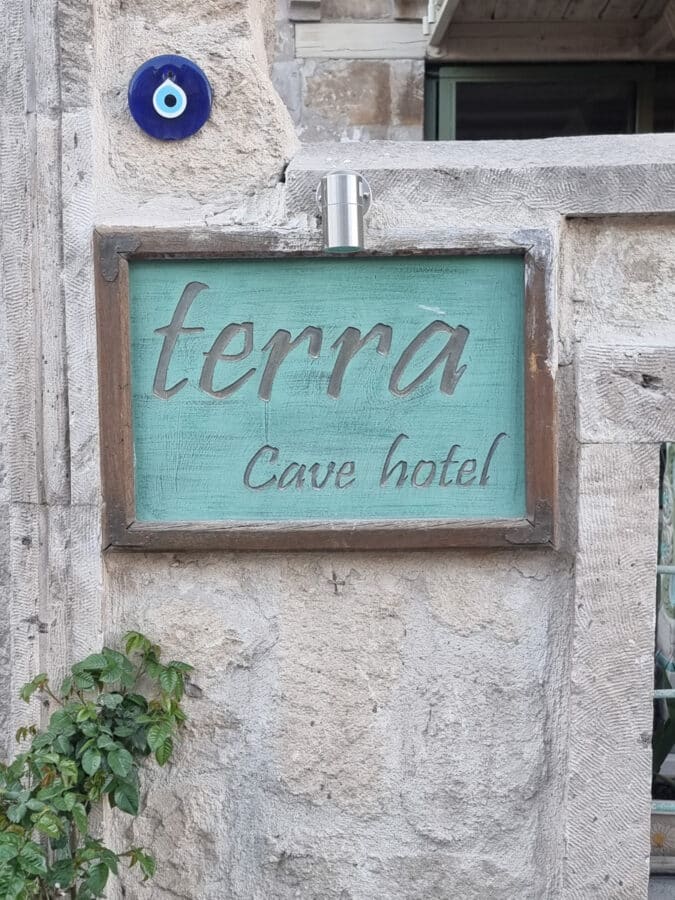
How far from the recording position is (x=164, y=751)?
1862 millimetres

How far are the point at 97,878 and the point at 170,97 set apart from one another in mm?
1641

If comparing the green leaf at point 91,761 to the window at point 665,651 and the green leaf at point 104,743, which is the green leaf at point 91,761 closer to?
the green leaf at point 104,743

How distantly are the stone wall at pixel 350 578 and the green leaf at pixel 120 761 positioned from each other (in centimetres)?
20

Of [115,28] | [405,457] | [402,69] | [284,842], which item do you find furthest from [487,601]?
[402,69]

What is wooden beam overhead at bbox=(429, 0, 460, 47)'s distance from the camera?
3.87 m

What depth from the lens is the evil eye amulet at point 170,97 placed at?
193 cm

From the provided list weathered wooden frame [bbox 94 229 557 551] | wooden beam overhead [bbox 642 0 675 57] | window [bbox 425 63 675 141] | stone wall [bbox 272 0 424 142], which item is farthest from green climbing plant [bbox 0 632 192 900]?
wooden beam overhead [bbox 642 0 675 57]

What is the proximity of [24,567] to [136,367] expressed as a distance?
0.51 m

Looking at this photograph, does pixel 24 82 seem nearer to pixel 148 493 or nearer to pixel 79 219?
pixel 79 219

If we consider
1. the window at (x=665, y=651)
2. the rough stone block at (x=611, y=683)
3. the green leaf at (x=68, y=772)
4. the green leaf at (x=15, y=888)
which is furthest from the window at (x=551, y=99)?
the green leaf at (x=15, y=888)

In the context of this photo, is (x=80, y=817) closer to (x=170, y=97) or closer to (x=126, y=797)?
(x=126, y=797)

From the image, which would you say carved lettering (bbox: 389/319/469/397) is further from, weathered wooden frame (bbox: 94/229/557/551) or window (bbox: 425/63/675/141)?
window (bbox: 425/63/675/141)

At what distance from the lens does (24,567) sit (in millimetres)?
1979

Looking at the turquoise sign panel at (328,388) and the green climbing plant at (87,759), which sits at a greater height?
the turquoise sign panel at (328,388)
